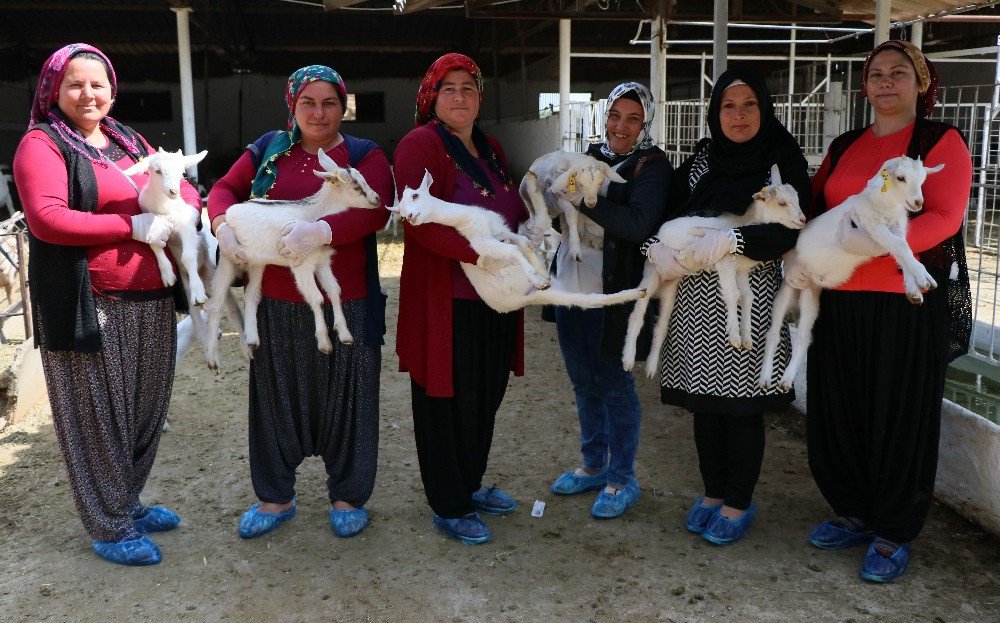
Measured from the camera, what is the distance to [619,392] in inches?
136

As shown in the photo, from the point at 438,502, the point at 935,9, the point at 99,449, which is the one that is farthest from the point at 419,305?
the point at 935,9

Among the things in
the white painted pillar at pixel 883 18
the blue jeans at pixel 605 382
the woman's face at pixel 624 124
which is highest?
the white painted pillar at pixel 883 18

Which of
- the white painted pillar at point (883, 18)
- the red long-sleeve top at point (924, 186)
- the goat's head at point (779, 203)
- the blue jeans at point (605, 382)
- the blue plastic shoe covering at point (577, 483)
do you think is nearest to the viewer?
the red long-sleeve top at point (924, 186)

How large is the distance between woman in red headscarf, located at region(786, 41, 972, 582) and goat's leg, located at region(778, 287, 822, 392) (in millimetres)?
66

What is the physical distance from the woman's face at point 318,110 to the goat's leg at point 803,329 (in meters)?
1.91

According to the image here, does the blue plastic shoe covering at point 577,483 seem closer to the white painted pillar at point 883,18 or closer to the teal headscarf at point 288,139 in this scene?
the teal headscarf at point 288,139

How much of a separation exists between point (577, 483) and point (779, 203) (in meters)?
1.64

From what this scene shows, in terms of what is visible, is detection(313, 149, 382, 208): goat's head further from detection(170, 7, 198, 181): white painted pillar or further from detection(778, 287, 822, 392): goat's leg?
detection(170, 7, 198, 181): white painted pillar

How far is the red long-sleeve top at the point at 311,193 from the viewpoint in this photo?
10.1 ft

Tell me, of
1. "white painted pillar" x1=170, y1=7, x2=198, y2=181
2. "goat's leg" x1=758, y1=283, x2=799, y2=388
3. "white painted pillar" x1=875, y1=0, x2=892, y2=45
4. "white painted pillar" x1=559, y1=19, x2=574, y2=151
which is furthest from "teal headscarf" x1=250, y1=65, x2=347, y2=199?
"white painted pillar" x1=170, y1=7, x2=198, y2=181

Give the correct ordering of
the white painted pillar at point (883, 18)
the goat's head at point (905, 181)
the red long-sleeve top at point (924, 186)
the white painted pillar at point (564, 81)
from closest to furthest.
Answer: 1. the goat's head at point (905, 181)
2. the red long-sleeve top at point (924, 186)
3. the white painted pillar at point (883, 18)
4. the white painted pillar at point (564, 81)

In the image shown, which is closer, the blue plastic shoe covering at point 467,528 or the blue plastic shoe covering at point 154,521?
the blue plastic shoe covering at point 467,528

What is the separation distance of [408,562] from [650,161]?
1856mm

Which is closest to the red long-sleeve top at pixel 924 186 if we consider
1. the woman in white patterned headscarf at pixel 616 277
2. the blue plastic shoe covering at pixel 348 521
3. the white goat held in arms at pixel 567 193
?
the woman in white patterned headscarf at pixel 616 277
